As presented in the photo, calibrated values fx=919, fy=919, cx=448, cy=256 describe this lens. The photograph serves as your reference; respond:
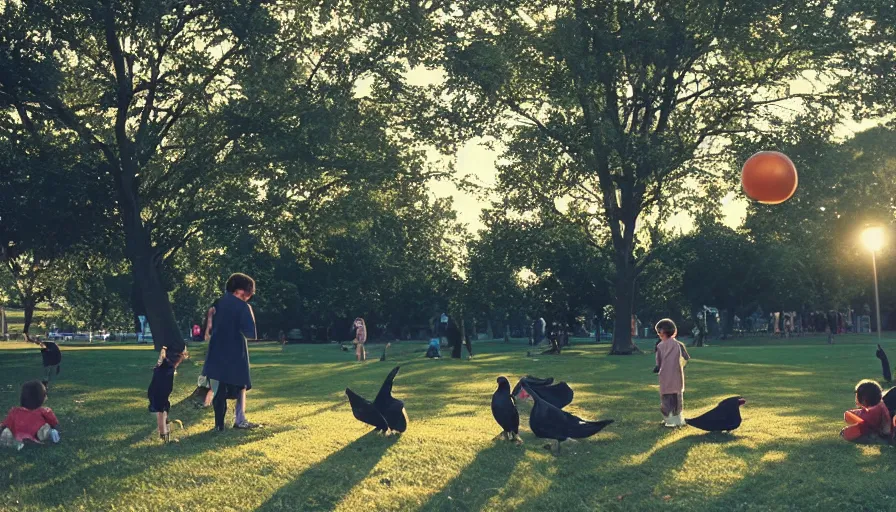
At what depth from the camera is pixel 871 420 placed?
12.8 meters

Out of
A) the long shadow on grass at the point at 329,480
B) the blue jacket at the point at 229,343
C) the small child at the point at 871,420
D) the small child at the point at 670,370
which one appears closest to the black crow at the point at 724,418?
the small child at the point at 670,370

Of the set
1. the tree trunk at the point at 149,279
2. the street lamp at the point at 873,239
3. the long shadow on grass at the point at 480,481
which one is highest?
the street lamp at the point at 873,239

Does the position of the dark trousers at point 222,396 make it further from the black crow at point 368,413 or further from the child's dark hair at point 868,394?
the child's dark hair at point 868,394

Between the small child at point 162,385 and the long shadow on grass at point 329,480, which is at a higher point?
the small child at point 162,385

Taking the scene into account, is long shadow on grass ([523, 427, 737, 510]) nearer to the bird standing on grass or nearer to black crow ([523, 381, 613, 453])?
black crow ([523, 381, 613, 453])

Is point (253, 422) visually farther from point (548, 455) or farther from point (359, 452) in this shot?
point (548, 455)

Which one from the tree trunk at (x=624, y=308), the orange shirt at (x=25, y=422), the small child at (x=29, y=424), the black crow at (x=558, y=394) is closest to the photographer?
the small child at (x=29, y=424)

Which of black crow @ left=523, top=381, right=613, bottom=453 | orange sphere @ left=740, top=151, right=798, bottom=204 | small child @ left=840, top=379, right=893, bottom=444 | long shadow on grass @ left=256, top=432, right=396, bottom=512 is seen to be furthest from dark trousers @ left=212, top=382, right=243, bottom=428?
orange sphere @ left=740, top=151, right=798, bottom=204

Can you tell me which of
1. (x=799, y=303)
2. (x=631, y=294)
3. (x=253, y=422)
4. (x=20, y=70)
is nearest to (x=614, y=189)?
(x=631, y=294)

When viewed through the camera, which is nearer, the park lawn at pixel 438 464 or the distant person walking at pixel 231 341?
the park lawn at pixel 438 464

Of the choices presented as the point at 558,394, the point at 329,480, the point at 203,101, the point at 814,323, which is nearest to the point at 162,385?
the point at 329,480

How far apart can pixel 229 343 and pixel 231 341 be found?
0.04 metres

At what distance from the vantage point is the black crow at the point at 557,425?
12375mm

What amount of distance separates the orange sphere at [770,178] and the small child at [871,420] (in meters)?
6.95
